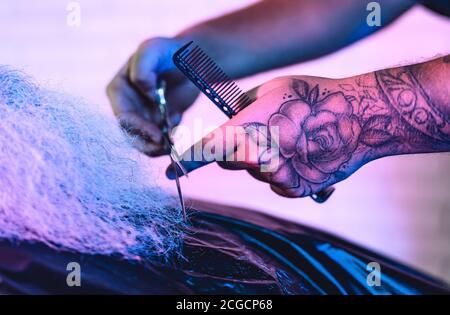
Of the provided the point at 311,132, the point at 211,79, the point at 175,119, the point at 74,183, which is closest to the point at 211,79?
the point at 211,79

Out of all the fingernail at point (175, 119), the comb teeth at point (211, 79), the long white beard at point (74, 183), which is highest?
the comb teeth at point (211, 79)

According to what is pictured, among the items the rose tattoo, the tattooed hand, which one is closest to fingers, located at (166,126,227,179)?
the tattooed hand

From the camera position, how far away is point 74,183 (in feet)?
3.60

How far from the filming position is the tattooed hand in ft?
3.57

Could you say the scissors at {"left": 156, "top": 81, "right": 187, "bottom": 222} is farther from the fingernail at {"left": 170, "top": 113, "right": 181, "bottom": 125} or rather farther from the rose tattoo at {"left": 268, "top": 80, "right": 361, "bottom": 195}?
the rose tattoo at {"left": 268, "top": 80, "right": 361, "bottom": 195}

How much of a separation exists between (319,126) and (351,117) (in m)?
0.07

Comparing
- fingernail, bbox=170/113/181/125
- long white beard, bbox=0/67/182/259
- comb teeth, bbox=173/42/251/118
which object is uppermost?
comb teeth, bbox=173/42/251/118

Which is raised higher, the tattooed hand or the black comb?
the black comb

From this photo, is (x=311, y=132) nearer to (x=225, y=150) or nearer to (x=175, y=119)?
(x=225, y=150)

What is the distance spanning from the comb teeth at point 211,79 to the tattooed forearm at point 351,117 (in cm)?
9

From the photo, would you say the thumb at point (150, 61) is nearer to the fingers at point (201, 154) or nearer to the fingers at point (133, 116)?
the fingers at point (133, 116)

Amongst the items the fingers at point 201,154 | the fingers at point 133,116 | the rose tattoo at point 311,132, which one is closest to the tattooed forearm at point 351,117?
the rose tattoo at point 311,132

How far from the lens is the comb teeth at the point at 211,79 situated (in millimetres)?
1104
